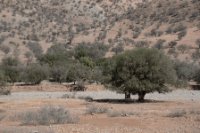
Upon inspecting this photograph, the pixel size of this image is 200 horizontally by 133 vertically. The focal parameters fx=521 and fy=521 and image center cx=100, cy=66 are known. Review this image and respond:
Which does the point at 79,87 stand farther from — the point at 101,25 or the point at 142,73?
the point at 101,25

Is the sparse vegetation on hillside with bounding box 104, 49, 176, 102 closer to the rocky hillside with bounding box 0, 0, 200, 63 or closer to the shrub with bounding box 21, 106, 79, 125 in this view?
the shrub with bounding box 21, 106, 79, 125

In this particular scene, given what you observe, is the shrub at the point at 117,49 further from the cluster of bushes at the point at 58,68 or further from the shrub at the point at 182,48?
the shrub at the point at 182,48

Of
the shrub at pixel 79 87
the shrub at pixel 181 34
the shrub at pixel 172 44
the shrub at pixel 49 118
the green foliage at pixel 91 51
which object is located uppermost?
the shrub at pixel 181 34

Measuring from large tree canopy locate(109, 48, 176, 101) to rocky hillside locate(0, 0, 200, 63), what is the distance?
109 feet

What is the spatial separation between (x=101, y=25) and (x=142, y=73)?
56236 millimetres

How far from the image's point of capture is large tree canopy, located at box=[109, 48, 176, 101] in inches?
1583

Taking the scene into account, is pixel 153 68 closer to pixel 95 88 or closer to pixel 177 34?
pixel 95 88

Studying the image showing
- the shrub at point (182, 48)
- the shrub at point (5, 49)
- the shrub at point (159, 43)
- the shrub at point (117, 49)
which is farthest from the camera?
the shrub at point (5, 49)

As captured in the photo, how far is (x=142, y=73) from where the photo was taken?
40750mm

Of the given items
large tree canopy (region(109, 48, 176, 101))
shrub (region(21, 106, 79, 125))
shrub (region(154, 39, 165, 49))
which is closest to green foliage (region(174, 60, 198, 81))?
shrub (region(154, 39, 165, 49))

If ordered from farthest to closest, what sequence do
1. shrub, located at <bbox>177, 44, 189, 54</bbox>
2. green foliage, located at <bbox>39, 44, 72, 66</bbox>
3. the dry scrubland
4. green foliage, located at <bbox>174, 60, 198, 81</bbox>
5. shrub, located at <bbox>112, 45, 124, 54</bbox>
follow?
shrub, located at <bbox>112, 45, 124, 54</bbox>, shrub, located at <bbox>177, 44, 189, 54</bbox>, green foliage, located at <bbox>39, 44, 72, 66</bbox>, green foliage, located at <bbox>174, 60, 198, 81</bbox>, the dry scrubland

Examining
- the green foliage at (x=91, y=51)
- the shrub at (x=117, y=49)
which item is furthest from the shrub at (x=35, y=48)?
the shrub at (x=117, y=49)

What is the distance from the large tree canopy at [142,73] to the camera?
4022 cm

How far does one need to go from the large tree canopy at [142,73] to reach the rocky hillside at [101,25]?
3315cm
